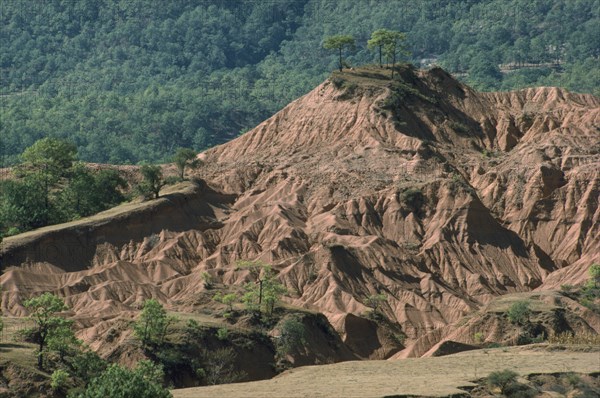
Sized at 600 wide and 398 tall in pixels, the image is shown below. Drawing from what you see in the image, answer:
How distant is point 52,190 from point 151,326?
48461mm

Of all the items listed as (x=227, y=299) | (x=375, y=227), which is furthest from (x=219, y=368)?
(x=375, y=227)

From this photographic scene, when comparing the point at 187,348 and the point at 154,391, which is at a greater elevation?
the point at 154,391

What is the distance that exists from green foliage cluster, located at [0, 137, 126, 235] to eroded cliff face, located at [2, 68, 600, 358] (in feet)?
25.0

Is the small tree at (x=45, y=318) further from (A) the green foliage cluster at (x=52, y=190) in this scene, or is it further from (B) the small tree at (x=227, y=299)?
(A) the green foliage cluster at (x=52, y=190)

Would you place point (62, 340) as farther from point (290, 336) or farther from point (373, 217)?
point (373, 217)

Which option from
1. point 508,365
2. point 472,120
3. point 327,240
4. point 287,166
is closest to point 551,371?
point 508,365

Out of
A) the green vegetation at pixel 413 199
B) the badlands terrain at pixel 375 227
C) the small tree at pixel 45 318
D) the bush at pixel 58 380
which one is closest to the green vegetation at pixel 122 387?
the bush at pixel 58 380

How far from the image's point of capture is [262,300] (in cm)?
11944

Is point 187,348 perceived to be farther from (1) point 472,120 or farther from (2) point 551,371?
(1) point 472,120

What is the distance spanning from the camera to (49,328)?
329 feet

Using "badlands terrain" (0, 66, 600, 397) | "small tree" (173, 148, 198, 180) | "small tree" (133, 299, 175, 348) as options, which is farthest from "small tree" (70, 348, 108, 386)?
"small tree" (173, 148, 198, 180)

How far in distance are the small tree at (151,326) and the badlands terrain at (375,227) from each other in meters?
4.06

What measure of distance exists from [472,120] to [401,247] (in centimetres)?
2755

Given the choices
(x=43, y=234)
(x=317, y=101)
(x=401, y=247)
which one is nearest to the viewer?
(x=43, y=234)
